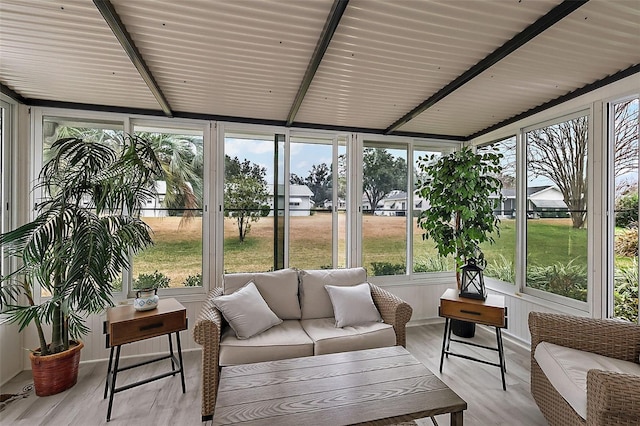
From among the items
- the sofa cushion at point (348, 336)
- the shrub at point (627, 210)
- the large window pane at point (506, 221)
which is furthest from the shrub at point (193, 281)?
the shrub at point (627, 210)

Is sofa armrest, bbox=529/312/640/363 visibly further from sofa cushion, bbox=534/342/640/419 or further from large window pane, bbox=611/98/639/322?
large window pane, bbox=611/98/639/322

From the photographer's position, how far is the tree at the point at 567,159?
2.77 metres

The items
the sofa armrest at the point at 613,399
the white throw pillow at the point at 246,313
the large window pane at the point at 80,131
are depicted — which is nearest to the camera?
the sofa armrest at the point at 613,399

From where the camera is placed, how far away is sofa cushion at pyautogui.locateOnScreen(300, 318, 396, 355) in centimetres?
230

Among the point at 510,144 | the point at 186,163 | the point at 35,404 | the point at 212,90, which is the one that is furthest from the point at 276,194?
the point at 510,144

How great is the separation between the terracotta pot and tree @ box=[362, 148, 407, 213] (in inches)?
139

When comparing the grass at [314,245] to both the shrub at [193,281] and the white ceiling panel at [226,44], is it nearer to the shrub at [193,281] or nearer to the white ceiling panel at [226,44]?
the shrub at [193,281]

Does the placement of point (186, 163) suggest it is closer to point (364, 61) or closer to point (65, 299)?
point (65, 299)

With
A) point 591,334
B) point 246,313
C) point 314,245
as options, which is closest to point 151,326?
point 246,313

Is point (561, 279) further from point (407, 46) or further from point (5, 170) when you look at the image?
point (5, 170)

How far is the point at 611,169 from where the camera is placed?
2523 mm

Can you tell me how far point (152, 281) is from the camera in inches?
127

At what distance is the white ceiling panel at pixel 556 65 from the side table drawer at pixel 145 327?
10.8 ft

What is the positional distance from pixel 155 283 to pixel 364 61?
316cm
